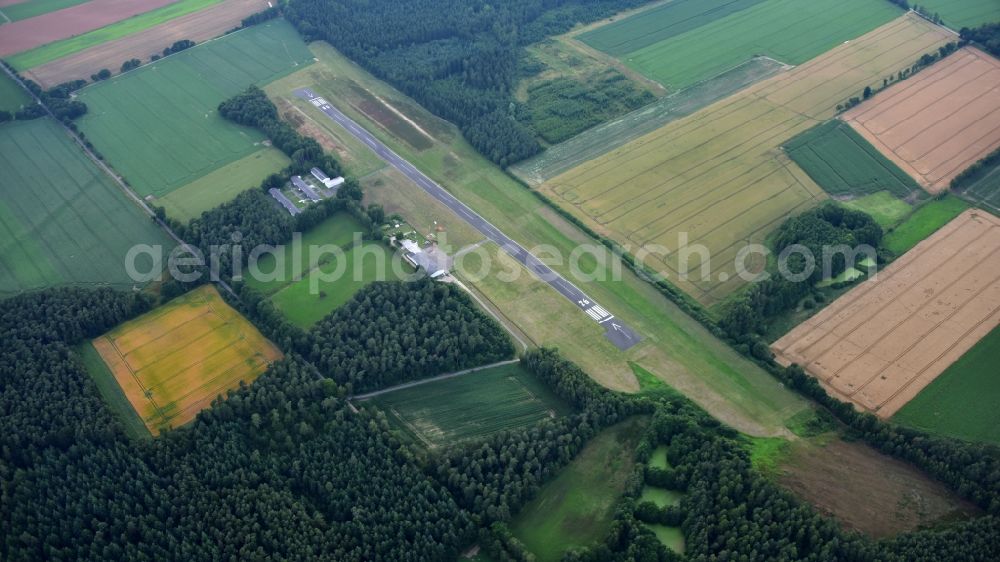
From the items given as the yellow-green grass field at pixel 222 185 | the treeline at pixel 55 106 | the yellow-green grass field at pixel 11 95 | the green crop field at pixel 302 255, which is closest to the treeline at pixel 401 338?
the green crop field at pixel 302 255

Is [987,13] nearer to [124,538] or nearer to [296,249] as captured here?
[296,249]

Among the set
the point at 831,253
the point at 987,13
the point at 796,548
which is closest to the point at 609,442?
the point at 796,548

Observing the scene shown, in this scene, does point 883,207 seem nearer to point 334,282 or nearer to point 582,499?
point 582,499

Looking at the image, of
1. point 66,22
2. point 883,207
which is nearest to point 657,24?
point 883,207

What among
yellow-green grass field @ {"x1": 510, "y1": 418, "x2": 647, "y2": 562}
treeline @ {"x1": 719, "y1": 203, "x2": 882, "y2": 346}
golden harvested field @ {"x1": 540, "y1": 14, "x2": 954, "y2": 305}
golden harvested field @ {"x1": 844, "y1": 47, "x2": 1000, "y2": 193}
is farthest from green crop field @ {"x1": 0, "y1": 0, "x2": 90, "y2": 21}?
golden harvested field @ {"x1": 844, "y1": 47, "x2": 1000, "y2": 193}

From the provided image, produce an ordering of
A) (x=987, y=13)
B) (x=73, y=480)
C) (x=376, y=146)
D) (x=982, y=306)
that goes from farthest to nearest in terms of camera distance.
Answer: (x=987, y=13)
(x=376, y=146)
(x=982, y=306)
(x=73, y=480)

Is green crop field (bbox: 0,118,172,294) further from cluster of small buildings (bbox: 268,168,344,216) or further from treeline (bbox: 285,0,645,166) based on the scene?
treeline (bbox: 285,0,645,166)
